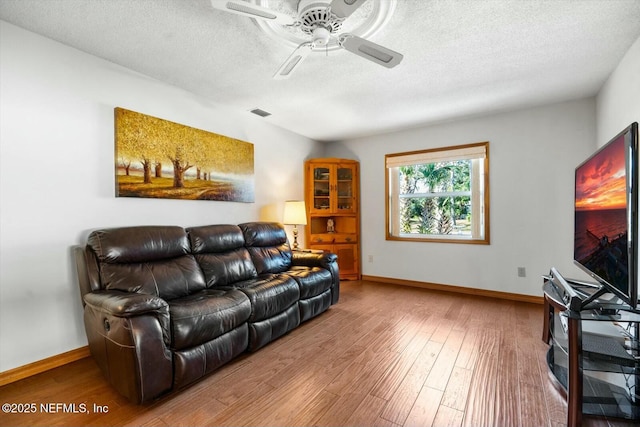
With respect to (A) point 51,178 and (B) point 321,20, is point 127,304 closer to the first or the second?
(A) point 51,178

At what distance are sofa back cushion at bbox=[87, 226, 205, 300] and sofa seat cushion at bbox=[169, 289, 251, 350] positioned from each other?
216 mm

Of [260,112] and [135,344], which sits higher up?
[260,112]

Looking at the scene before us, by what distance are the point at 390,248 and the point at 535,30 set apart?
3130 millimetres

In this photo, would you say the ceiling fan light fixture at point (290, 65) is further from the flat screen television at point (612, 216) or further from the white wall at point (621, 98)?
the white wall at point (621, 98)

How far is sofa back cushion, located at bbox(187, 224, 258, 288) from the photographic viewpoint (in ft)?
8.57

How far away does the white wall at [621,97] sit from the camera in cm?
208

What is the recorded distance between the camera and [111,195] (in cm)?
241

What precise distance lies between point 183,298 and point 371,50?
2152 mm

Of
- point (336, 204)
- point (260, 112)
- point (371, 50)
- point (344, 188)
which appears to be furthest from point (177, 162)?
point (344, 188)

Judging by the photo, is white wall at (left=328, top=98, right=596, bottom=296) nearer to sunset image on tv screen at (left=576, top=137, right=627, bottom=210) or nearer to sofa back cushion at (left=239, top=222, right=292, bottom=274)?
sunset image on tv screen at (left=576, top=137, right=627, bottom=210)

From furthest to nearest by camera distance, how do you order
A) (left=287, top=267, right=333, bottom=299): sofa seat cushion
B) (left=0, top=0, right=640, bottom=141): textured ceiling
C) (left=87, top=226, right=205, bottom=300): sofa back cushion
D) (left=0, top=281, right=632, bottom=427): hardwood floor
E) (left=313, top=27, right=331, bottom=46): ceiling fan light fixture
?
(left=287, top=267, right=333, bottom=299): sofa seat cushion → (left=87, top=226, right=205, bottom=300): sofa back cushion → (left=0, top=0, right=640, bottom=141): textured ceiling → (left=313, top=27, right=331, bottom=46): ceiling fan light fixture → (left=0, top=281, right=632, bottom=427): hardwood floor

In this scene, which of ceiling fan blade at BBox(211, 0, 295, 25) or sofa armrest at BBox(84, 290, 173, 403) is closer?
ceiling fan blade at BBox(211, 0, 295, 25)

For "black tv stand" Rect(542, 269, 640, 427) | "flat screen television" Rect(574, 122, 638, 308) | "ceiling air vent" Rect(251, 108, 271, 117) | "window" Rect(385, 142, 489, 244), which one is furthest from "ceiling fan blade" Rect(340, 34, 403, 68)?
"window" Rect(385, 142, 489, 244)

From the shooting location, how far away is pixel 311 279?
2875 mm
